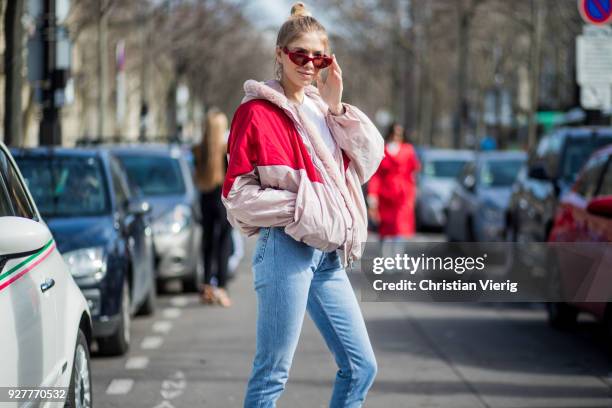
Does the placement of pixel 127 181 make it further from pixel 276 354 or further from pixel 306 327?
pixel 276 354

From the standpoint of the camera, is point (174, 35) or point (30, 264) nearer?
point (30, 264)

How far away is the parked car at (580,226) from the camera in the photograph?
9.55 meters

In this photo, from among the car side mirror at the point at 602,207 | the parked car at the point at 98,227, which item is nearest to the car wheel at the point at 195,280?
the parked car at the point at 98,227

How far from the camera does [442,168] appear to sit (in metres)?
28.1

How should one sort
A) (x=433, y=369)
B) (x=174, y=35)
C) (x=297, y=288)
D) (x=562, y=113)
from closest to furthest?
(x=297, y=288), (x=433, y=369), (x=562, y=113), (x=174, y=35)

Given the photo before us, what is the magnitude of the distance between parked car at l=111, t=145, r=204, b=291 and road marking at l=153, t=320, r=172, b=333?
6.50 feet

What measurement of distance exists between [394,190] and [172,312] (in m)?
3.32

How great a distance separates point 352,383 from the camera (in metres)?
5.03

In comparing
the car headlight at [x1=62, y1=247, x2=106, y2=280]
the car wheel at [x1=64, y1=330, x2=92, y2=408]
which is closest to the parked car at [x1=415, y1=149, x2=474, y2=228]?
the car headlight at [x1=62, y1=247, x2=106, y2=280]

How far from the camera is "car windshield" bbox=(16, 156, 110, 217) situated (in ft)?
34.1

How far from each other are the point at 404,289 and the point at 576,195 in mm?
5824

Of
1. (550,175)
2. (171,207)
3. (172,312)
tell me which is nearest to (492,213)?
(550,175)

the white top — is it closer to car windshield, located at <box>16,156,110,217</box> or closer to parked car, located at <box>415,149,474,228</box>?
car windshield, located at <box>16,156,110,217</box>

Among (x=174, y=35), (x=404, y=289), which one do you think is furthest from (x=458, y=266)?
(x=174, y=35)
